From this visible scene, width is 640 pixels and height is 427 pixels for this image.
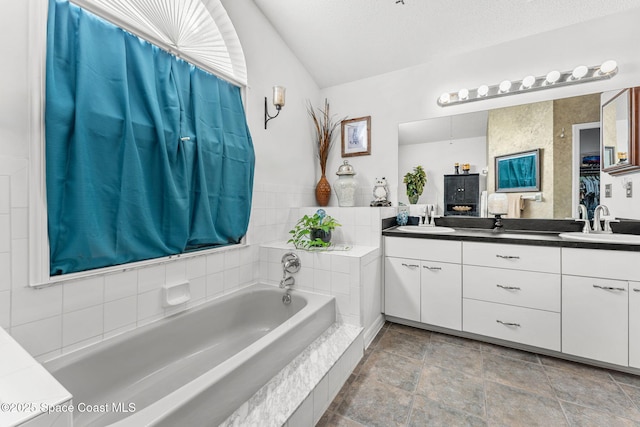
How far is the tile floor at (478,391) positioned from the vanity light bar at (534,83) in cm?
200

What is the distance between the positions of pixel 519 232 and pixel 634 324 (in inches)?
30.7

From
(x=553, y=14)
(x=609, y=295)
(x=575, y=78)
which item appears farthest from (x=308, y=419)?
(x=553, y=14)

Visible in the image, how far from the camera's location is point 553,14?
6.41 ft

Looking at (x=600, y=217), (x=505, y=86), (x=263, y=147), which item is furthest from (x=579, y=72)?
(x=263, y=147)

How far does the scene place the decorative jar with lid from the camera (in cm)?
263

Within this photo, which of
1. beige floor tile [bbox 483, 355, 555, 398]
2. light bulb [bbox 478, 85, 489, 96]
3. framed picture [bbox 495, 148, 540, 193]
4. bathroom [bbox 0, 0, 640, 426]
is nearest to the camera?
bathroom [bbox 0, 0, 640, 426]

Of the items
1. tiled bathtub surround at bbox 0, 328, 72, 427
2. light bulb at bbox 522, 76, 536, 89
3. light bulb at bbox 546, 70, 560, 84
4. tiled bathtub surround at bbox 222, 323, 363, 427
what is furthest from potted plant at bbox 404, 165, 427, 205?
tiled bathtub surround at bbox 0, 328, 72, 427

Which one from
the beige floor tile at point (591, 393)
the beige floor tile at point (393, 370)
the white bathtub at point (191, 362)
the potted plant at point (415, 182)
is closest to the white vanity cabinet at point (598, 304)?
the beige floor tile at point (591, 393)

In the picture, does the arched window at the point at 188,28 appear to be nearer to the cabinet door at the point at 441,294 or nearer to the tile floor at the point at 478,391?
the cabinet door at the point at 441,294

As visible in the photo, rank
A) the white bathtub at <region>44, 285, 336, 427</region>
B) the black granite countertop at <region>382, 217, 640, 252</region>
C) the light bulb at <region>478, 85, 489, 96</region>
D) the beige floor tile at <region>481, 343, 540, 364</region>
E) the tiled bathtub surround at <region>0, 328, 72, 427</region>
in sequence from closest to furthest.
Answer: the tiled bathtub surround at <region>0, 328, 72, 427</region>, the white bathtub at <region>44, 285, 336, 427</region>, the black granite countertop at <region>382, 217, 640, 252</region>, the beige floor tile at <region>481, 343, 540, 364</region>, the light bulb at <region>478, 85, 489, 96</region>

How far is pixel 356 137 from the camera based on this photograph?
2.86m

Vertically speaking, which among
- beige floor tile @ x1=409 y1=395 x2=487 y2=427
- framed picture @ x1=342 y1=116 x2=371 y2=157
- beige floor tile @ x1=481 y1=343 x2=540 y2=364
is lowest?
beige floor tile @ x1=409 y1=395 x2=487 y2=427

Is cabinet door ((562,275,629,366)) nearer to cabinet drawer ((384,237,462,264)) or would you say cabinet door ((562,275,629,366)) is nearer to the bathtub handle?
cabinet drawer ((384,237,462,264))

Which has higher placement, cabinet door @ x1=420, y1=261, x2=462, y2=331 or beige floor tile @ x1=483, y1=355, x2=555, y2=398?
cabinet door @ x1=420, y1=261, x2=462, y2=331
